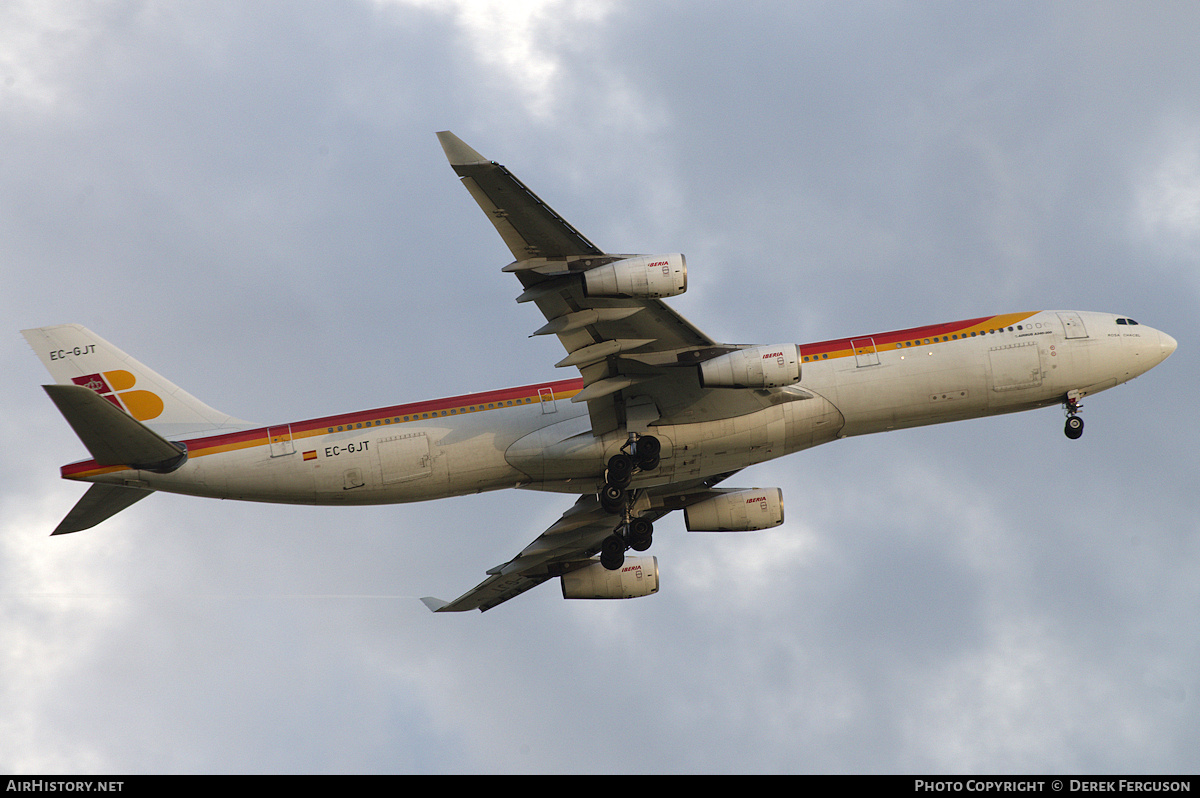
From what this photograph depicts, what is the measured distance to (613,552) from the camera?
39.8 m

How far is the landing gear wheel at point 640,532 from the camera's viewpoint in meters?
39.8

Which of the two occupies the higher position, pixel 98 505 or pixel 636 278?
pixel 636 278

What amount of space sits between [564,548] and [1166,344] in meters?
22.8

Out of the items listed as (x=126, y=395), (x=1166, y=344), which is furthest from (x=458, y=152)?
(x=1166, y=344)

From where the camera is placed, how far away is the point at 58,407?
99.0 feet

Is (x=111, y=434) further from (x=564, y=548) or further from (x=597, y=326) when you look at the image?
(x=564, y=548)

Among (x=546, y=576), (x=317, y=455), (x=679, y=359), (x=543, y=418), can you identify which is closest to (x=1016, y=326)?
(x=679, y=359)

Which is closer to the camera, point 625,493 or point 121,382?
point 625,493

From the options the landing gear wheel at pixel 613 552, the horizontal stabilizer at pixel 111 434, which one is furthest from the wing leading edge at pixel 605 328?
the horizontal stabilizer at pixel 111 434

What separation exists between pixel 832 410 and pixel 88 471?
22.9 metres

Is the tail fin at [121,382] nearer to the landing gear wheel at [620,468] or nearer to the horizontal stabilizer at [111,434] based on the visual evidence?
the horizontal stabilizer at [111,434]

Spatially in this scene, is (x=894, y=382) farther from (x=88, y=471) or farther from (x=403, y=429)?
(x=88, y=471)

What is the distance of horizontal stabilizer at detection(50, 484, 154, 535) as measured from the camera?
34.9 meters

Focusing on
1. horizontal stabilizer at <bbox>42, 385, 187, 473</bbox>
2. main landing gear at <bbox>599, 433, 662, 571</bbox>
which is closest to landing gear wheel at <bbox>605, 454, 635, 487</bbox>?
main landing gear at <bbox>599, 433, 662, 571</bbox>
